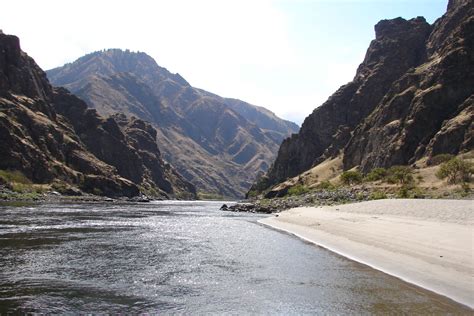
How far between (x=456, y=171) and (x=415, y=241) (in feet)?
255

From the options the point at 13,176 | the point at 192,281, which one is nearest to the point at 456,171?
A: the point at 192,281

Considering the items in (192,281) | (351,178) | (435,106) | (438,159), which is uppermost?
(435,106)

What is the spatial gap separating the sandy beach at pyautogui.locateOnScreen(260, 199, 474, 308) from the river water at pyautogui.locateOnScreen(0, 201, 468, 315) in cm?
145

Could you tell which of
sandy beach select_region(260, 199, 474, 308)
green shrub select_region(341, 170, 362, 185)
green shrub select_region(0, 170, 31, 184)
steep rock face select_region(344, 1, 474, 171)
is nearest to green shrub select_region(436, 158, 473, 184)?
sandy beach select_region(260, 199, 474, 308)

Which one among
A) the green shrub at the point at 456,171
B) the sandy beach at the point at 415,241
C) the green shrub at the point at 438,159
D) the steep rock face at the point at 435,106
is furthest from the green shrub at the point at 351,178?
the sandy beach at the point at 415,241

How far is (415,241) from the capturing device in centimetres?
3403

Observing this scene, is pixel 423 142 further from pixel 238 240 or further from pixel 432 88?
pixel 238 240

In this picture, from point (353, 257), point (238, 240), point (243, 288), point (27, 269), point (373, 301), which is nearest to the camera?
point (373, 301)

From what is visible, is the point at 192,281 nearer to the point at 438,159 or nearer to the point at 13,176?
the point at 438,159

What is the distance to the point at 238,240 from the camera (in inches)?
1875

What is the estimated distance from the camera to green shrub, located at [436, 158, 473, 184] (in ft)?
321

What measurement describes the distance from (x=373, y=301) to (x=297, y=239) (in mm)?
27675

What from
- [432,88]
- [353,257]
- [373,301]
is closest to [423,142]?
[432,88]

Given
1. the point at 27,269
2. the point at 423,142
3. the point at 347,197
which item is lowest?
the point at 27,269
